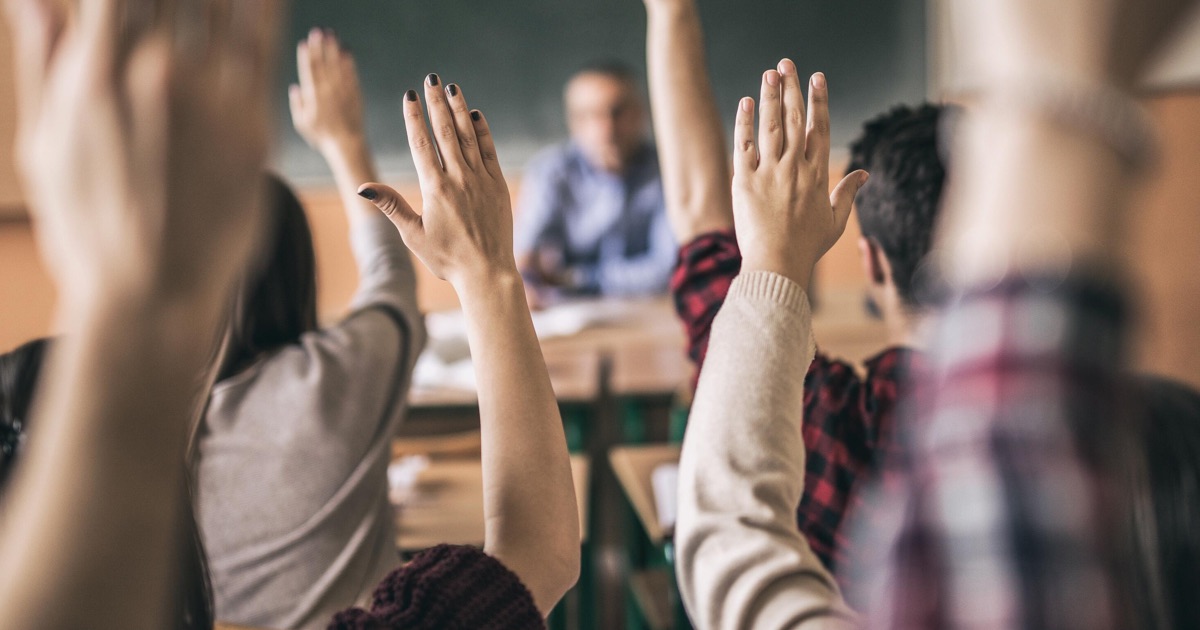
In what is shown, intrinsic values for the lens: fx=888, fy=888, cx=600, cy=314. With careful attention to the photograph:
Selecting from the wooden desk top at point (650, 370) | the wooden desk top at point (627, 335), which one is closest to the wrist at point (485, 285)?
the wooden desk top at point (650, 370)

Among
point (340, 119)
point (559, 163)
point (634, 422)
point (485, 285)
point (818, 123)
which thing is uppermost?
point (559, 163)

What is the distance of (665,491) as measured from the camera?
71.0 inches

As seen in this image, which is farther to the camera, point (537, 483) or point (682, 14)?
point (682, 14)

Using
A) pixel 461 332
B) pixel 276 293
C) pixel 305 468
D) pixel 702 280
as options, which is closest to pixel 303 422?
pixel 305 468

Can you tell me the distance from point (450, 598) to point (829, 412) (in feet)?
1.75

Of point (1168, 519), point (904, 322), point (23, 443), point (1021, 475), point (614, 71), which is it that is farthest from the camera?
point (614, 71)

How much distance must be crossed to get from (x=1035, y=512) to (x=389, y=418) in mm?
1110

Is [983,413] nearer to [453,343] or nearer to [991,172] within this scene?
[991,172]

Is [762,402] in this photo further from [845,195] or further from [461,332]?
[461,332]

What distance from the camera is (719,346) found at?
680 mm

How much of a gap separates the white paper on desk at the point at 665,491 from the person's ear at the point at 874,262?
58 cm

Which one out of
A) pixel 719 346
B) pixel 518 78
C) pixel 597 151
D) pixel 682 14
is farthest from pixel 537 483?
pixel 518 78

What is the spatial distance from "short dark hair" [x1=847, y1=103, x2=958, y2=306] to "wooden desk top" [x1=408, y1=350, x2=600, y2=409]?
3.83 ft

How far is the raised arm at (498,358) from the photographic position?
2.23 feet
